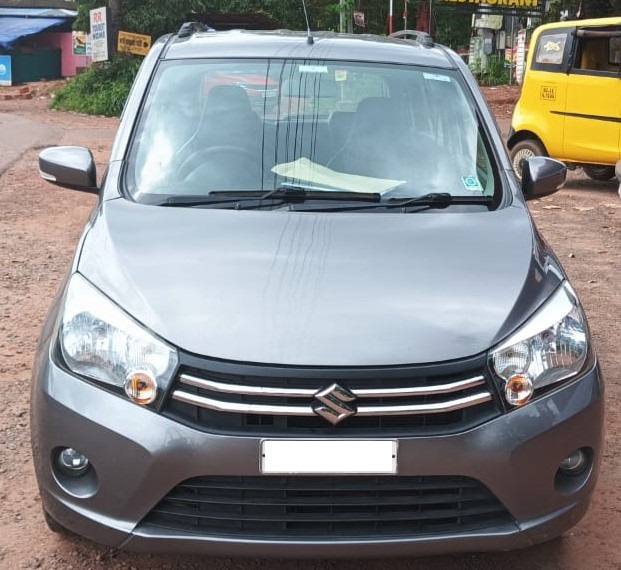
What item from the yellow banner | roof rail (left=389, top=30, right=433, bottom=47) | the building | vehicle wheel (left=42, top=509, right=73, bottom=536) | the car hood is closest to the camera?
the car hood

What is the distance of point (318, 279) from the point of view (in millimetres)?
2748

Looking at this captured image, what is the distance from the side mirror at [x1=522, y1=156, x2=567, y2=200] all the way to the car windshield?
0.24 meters

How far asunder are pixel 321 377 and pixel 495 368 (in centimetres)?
48

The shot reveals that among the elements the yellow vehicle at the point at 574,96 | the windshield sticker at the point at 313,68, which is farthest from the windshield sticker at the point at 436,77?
the yellow vehicle at the point at 574,96

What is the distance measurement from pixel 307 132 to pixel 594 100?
8349 millimetres

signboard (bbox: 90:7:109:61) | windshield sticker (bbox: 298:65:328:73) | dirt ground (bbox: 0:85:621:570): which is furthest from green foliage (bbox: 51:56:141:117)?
windshield sticker (bbox: 298:65:328:73)

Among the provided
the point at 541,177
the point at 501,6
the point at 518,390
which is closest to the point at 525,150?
the point at 541,177

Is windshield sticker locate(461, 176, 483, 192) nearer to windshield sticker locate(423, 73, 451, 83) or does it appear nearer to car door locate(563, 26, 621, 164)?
windshield sticker locate(423, 73, 451, 83)

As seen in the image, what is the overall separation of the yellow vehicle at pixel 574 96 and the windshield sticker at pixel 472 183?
7.94 meters

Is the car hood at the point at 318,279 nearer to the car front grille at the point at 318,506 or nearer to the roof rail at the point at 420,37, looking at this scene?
the car front grille at the point at 318,506

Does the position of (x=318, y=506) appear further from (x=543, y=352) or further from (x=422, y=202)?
(x=422, y=202)

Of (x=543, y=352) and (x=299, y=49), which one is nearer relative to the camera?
(x=543, y=352)

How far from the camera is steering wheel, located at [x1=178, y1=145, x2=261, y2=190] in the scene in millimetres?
→ 3434

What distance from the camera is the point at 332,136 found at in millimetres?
3682
